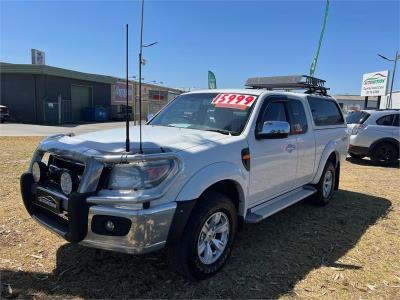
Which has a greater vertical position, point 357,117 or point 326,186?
point 357,117

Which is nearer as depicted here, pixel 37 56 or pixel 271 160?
pixel 271 160

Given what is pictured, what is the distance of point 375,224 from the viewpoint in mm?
5586

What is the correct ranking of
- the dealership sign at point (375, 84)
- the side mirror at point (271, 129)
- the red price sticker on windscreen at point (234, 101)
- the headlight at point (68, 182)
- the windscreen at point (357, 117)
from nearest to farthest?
the headlight at point (68, 182), the side mirror at point (271, 129), the red price sticker on windscreen at point (234, 101), the windscreen at point (357, 117), the dealership sign at point (375, 84)

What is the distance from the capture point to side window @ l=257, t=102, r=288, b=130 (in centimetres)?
454

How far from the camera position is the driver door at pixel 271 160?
424 centimetres

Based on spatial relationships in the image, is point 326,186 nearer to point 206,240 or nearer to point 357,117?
point 206,240

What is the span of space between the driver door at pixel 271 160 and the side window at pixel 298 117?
0.16 metres

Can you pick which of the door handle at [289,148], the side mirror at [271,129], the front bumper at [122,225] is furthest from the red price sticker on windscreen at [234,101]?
the front bumper at [122,225]

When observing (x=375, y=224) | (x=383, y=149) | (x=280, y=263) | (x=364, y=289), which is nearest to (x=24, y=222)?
(x=280, y=263)

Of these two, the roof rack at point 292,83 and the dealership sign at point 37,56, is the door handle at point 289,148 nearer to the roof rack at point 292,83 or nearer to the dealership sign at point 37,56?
the roof rack at point 292,83

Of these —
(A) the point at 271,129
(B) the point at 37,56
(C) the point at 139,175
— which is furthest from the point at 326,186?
(B) the point at 37,56

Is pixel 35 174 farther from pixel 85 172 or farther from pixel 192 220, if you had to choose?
pixel 192 220

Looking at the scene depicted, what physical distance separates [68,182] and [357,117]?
34.0ft

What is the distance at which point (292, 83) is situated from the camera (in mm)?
6422
